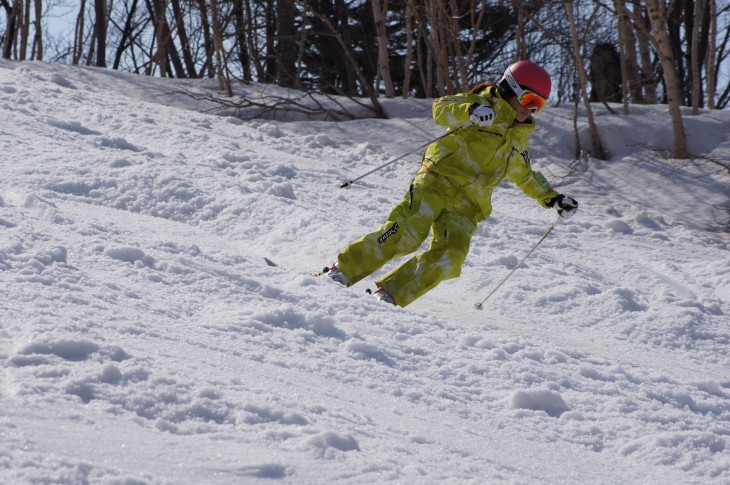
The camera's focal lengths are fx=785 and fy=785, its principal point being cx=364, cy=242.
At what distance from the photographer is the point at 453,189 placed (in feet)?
14.8

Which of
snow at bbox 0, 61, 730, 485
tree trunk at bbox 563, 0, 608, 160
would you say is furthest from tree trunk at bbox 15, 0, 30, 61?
tree trunk at bbox 563, 0, 608, 160

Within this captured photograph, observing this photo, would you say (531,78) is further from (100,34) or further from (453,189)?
(100,34)

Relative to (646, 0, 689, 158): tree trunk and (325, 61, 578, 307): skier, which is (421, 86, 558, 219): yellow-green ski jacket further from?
(646, 0, 689, 158): tree trunk

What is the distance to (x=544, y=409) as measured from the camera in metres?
3.02

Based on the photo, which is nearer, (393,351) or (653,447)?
(653,447)

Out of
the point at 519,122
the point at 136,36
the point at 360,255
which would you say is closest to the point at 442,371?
the point at 360,255

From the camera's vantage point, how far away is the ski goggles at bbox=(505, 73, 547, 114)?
14.7ft

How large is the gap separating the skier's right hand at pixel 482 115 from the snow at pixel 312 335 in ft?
3.47

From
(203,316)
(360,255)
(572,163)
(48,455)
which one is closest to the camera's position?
(48,455)

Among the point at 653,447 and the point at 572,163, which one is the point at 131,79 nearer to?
the point at 572,163

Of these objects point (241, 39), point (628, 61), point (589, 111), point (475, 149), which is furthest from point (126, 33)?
point (475, 149)

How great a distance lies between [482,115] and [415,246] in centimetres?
80

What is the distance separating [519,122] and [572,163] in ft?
13.7

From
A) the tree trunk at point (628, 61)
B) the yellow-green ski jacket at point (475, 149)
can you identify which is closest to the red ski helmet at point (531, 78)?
the yellow-green ski jacket at point (475, 149)
